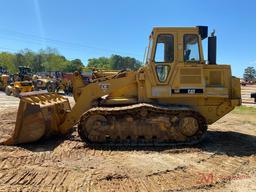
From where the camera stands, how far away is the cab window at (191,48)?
31.1ft

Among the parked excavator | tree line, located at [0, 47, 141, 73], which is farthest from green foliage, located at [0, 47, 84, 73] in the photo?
the parked excavator

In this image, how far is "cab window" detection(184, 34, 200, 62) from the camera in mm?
9469

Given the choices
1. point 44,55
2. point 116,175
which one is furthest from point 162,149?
point 44,55

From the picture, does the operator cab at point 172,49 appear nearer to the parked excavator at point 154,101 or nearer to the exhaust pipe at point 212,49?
the parked excavator at point 154,101

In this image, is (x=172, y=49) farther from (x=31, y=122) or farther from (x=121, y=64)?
(x=121, y=64)

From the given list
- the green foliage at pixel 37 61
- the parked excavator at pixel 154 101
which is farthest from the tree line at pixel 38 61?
the parked excavator at pixel 154 101

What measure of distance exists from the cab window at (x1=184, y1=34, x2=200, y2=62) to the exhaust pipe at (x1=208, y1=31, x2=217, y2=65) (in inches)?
18.7

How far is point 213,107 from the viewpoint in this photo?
382 inches

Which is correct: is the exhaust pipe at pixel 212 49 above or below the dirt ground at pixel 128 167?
above

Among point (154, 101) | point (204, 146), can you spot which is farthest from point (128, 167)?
point (154, 101)

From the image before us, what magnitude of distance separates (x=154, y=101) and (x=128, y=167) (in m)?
2.95

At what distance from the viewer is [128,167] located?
7.12 m

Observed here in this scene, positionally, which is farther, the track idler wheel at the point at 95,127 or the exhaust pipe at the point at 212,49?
the exhaust pipe at the point at 212,49

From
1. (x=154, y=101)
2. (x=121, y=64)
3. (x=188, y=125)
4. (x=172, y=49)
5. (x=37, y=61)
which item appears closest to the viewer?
(x=188, y=125)
